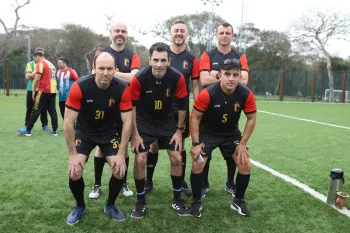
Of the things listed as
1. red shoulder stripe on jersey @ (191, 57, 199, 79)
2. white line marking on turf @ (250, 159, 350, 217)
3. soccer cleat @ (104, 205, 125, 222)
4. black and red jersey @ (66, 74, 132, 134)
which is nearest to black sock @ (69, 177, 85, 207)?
soccer cleat @ (104, 205, 125, 222)

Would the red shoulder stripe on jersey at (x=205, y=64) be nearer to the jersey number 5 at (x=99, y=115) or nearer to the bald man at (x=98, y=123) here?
the bald man at (x=98, y=123)

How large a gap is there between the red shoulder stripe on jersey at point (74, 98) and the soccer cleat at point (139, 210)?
53.1 inches

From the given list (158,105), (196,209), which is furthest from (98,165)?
(196,209)

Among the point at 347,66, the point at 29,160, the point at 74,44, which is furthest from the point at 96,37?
the point at 29,160

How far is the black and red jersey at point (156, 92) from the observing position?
3842 mm

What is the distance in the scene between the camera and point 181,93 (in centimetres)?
402

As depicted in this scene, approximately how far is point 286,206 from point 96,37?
46.5 m

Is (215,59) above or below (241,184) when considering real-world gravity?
above

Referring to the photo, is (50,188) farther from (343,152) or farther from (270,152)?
(343,152)

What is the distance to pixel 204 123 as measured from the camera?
13.6ft

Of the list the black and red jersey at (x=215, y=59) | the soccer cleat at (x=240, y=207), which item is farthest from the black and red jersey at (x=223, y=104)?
the soccer cleat at (x=240, y=207)

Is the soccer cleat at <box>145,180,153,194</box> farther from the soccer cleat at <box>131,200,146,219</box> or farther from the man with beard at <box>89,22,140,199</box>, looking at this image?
the soccer cleat at <box>131,200,146,219</box>

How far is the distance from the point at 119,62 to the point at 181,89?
101cm

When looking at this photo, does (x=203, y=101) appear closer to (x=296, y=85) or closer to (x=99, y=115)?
(x=99, y=115)
